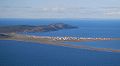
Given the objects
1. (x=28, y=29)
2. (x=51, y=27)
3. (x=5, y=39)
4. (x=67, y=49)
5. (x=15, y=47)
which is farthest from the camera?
(x=51, y=27)

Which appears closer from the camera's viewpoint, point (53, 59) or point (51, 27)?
point (53, 59)

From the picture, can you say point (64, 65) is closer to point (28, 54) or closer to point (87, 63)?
point (87, 63)

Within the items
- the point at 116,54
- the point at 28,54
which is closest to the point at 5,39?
the point at 28,54

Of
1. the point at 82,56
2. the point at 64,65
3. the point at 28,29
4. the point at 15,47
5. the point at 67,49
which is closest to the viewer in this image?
the point at 64,65

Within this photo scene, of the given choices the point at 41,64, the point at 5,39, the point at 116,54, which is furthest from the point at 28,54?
the point at 5,39

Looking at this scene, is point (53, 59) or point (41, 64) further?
point (53, 59)

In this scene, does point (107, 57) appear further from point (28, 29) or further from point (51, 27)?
point (51, 27)

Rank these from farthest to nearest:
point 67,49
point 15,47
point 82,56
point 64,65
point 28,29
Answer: point 28,29, point 15,47, point 67,49, point 82,56, point 64,65

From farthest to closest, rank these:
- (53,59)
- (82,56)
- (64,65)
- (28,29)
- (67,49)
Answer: (28,29), (67,49), (82,56), (53,59), (64,65)

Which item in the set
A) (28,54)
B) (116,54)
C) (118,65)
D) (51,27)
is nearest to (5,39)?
(28,54)
